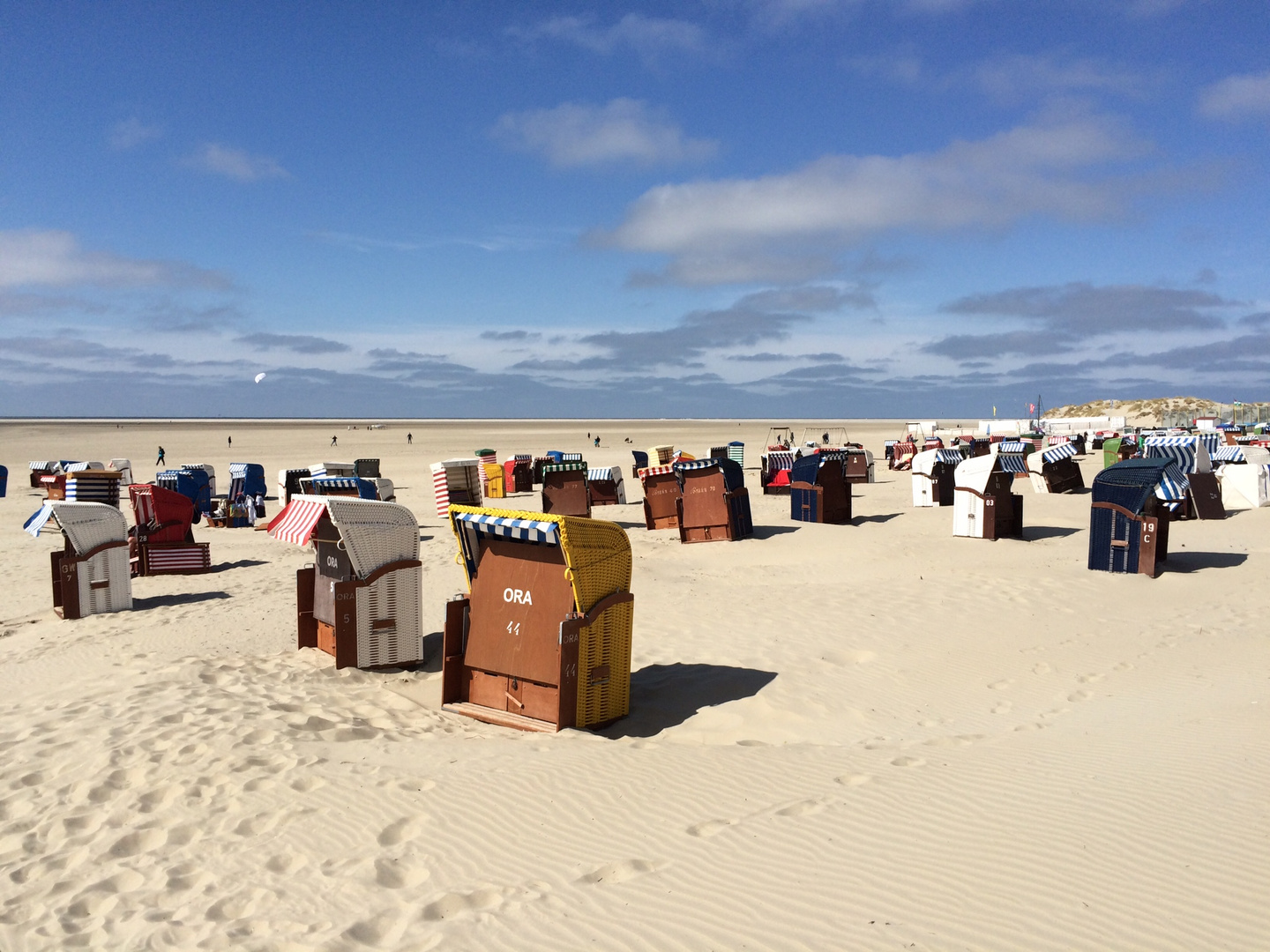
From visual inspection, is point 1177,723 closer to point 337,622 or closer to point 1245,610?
point 1245,610

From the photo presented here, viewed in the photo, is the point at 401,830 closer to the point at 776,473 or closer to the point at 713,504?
the point at 713,504

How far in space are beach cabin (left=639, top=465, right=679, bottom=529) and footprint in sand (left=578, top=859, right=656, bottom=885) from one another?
16237 millimetres

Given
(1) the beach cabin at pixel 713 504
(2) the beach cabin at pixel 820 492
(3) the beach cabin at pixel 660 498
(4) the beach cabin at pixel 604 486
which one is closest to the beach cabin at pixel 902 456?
(4) the beach cabin at pixel 604 486

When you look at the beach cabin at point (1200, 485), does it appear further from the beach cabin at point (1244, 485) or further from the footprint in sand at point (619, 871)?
the footprint in sand at point (619, 871)

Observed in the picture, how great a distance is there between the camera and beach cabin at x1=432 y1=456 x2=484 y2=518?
22922mm

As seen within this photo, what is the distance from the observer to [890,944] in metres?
3.95

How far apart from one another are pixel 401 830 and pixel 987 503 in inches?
605

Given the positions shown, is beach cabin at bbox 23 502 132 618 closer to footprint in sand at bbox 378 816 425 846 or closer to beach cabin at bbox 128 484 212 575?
beach cabin at bbox 128 484 212 575

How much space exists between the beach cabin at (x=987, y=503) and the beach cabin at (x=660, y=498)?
6.64 meters

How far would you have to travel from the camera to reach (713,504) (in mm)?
19297

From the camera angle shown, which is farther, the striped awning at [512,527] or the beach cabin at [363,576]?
the beach cabin at [363,576]

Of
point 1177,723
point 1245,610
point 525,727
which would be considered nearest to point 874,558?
point 1245,610

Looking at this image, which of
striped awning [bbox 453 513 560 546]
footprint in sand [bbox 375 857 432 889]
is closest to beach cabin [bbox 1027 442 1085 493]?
striped awning [bbox 453 513 560 546]

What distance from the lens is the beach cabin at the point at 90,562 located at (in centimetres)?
1233
